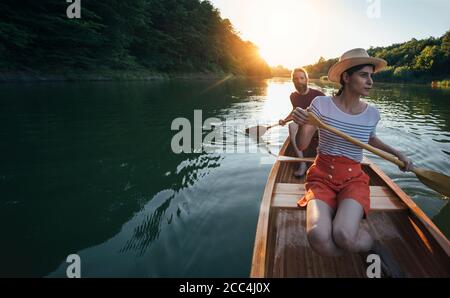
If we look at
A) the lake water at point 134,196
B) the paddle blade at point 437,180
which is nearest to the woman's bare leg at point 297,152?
the lake water at point 134,196

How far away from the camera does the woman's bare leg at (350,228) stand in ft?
7.90

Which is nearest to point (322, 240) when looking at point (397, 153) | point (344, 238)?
point (344, 238)

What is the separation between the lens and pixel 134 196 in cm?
477

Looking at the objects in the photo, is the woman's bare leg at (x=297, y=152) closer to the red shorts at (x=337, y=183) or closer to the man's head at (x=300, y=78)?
the man's head at (x=300, y=78)

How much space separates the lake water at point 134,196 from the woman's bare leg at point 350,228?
114 centimetres

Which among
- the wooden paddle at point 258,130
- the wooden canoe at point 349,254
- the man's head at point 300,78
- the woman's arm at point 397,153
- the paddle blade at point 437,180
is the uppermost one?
the man's head at point 300,78

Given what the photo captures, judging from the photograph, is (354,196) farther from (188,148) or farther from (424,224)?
(188,148)

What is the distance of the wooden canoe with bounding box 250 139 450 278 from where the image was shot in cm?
272

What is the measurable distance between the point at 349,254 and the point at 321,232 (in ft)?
2.80
